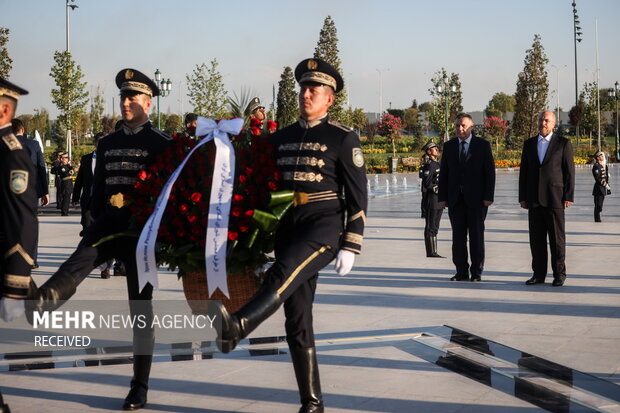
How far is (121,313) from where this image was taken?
941 cm

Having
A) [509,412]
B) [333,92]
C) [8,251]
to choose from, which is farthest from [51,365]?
[509,412]

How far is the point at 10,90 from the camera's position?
4.97 metres

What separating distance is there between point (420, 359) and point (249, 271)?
1.95 m

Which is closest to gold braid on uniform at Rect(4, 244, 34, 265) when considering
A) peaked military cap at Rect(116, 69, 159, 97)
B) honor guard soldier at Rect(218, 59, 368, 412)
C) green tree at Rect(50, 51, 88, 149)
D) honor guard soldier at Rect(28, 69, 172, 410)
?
honor guard soldier at Rect(28, 69, 172, 410)

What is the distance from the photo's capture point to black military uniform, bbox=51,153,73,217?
76.8 ft

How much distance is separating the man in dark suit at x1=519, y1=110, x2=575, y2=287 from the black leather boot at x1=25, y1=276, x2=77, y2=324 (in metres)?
7.01

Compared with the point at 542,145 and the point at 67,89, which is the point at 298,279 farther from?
the point at 67,89

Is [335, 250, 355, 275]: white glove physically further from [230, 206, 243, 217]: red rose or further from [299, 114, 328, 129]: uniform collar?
[299, 114, 328, 129]: uniform collar

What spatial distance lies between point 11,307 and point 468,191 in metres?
7.36

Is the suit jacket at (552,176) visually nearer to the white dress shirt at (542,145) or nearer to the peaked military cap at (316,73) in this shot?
the white dress shirt at (542,145)

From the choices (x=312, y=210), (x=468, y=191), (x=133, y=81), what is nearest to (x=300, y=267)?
(x=312, y=210)

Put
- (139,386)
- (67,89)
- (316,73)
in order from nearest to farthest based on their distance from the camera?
(316,73)
(139,386)
(67,89)

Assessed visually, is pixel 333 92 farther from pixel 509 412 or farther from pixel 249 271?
Answer: pixel 509 412

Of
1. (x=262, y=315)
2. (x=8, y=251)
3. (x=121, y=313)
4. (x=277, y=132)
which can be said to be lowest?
(x=121, y=313)
